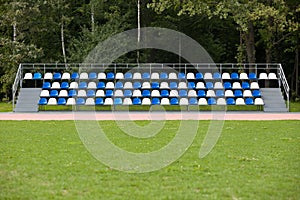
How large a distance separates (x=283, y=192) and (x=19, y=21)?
24.4 meters

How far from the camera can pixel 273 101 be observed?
78.5ft

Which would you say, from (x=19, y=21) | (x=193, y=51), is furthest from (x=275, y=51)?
(x=19, y=21)

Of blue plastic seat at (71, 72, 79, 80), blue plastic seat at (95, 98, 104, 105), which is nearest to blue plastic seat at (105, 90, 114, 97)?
blue plastic seat at (95, 98, 104, 105)

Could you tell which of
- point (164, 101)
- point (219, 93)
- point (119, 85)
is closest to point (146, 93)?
point (164, 101)

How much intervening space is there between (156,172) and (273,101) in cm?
1671

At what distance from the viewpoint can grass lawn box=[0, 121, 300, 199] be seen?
6.73 m

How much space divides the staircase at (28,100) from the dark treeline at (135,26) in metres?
3.65

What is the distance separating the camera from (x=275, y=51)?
3256 cm

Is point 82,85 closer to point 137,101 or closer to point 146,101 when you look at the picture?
point 137,101

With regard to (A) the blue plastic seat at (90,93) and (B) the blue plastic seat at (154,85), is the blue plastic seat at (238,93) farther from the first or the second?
(A) the blue plastic seat at (90,93)

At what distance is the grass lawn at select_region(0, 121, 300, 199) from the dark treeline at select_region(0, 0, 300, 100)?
14.0 meters

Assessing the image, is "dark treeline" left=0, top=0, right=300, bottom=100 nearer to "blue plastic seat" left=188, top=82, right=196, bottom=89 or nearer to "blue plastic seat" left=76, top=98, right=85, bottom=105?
"blue plastic seat" left=188, top=82, right=196, bottom=89

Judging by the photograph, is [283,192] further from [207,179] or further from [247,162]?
[247,162]

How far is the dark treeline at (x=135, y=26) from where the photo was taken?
26.5m
